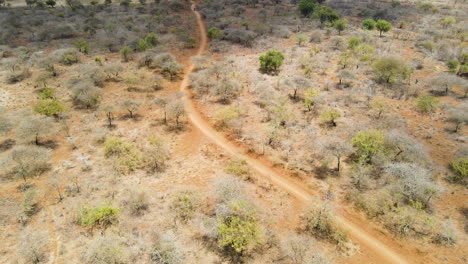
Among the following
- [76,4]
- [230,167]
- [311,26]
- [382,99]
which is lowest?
[230,167]

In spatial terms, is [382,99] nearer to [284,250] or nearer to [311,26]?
[284,250]

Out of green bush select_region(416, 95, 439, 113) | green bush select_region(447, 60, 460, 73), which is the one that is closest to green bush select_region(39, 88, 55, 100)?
green bush select_region(416, 95, 439, 113)

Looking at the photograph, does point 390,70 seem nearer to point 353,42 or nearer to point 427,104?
point 427,104

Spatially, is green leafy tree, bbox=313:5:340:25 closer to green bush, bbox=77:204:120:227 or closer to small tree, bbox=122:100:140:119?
small tree, bbox=122:100:140:119

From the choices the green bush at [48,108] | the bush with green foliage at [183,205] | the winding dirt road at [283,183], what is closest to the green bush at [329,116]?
the winding dirt road at [283,183]

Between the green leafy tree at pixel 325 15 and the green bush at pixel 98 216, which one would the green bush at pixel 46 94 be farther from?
the green leafy tree at pixel 325 15

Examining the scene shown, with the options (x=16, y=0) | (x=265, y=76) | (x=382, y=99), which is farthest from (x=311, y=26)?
(x=16, y=0)
